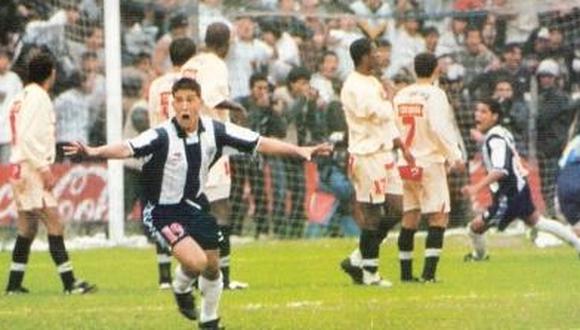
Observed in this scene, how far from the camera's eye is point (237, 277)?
19.1m

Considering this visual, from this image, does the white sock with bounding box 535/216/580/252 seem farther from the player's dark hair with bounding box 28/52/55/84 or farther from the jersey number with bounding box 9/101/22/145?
the jersey number with bounding box 9/101/22/145

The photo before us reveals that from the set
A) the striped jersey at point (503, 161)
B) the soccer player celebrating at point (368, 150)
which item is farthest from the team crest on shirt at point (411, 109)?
the striped jersey at point (503, 161)

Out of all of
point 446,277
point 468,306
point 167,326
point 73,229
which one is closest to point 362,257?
point 446,277

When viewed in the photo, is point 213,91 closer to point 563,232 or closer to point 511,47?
point 563,232

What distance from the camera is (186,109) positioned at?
1370cm

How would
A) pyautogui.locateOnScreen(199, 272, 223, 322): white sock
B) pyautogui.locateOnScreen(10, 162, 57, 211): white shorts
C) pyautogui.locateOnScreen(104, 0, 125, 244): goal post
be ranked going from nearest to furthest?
pyautogui.locateOnScreen(199, 272, 223, 322): white sock → pyautogui.locateOnScreen(10, 162, 57, 211): white shorts → pyautogui.locateOnScreen(104, 0, 125, 244): goal post

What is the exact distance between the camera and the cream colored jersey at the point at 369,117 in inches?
695

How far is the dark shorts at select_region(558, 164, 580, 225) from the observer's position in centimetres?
2131

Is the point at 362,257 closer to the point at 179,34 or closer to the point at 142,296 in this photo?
the point at 142,296

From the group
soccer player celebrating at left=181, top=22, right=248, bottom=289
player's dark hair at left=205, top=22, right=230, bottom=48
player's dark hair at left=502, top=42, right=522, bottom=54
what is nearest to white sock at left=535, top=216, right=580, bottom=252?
soccer player celebrating at left=181, top=22, right=248, bottom=289

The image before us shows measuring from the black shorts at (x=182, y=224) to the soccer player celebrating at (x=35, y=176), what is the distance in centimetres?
337

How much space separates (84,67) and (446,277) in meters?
8.38

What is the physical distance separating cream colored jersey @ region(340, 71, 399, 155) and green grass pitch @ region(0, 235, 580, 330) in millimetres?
1342

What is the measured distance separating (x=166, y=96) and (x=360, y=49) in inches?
74.2
